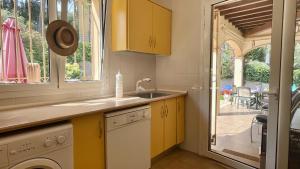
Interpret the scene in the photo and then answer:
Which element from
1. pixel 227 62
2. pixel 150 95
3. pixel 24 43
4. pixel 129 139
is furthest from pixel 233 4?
pixel 24 43

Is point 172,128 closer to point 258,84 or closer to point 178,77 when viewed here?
point 178,77

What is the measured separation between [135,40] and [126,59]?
0.38 meters

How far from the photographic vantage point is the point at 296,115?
1.73 metres

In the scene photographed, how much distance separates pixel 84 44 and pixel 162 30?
1.13 metres

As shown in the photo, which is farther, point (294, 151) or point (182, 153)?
point (182, 153)

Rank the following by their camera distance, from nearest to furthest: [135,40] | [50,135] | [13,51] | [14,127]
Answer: [14,127] → [50,135] → [13,51] → [135,40]

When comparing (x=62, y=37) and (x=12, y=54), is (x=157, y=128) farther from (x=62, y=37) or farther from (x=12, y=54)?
(x=12, y=54)

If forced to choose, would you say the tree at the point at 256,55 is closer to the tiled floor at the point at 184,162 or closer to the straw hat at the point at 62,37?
the tiled floor at the point at 184,162

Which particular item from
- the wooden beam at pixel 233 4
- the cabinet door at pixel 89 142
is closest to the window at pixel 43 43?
the cabinet door at pixel 89 142

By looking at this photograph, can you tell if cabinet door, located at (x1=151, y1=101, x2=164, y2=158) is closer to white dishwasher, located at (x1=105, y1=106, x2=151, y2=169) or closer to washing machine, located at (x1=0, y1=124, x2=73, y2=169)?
white dishwasher, located at (x1=105, y1=106, x2=151, y2=169)

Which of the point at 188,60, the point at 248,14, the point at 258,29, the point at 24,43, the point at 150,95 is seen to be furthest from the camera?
the point at 150,95

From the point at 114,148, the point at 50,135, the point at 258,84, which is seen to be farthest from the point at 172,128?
the point at 50,135

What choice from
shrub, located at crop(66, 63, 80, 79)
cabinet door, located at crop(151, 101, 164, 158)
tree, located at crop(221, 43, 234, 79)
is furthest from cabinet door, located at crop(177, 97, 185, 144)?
shrub, located at crop(66, 63, 80, 79)

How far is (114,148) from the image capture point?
1.68 m
